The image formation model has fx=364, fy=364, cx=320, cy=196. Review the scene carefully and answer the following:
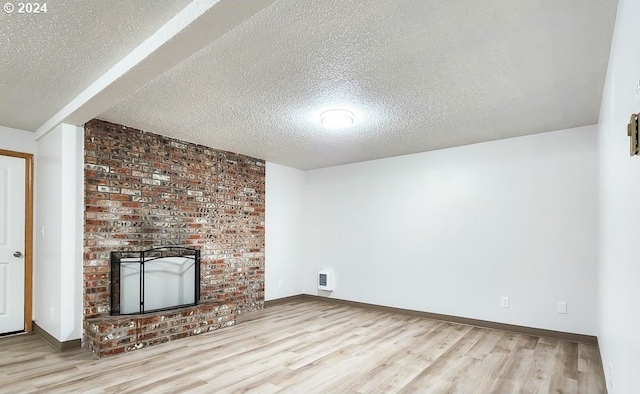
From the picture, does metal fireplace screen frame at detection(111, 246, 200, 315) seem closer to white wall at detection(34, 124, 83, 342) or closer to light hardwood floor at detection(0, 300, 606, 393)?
white wall at detection(34, 124, 83, 342)

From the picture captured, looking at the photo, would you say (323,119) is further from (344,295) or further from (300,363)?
(344,295)

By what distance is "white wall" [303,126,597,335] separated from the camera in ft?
12.9

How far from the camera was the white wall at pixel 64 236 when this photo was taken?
3506 millimetres

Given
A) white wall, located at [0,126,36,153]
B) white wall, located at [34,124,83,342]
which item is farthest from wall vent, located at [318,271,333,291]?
white wall, located at [0,126,36,153]

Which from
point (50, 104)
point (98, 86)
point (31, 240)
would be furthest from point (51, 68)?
point (31, 240)

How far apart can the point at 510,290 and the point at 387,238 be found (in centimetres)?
175

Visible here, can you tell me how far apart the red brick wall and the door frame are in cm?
101

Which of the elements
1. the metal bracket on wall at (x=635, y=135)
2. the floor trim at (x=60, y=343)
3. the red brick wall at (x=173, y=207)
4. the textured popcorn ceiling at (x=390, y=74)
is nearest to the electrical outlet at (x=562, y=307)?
the textured popcorn ceiling at (x=390, y=74)

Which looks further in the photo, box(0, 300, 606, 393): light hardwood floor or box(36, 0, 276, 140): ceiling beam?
box(0, 300, 606, 393): light hardwood floor

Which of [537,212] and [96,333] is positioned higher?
[537,212]

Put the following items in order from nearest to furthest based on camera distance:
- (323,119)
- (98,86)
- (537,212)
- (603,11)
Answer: (603,11)
(98,86)
(323,119)
(537,212)

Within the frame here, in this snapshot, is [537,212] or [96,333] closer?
[96,333]

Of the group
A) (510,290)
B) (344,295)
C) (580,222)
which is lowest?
(344,295)

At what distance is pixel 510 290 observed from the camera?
4270 millimetres
